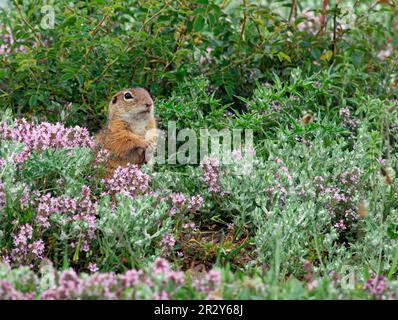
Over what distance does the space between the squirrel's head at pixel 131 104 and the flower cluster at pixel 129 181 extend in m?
0.86

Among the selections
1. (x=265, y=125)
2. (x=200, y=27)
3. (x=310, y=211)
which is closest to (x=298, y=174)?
(x=310, y=211)

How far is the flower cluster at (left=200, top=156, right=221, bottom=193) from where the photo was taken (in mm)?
6332

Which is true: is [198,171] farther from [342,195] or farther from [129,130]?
[342,195]

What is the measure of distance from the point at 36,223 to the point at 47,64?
2.32 metres

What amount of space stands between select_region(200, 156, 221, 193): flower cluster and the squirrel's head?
2.70 ft

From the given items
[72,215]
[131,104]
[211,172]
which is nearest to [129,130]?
[131,104]

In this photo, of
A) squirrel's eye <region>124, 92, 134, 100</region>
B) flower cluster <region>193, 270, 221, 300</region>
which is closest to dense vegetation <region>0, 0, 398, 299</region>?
flower cluster <region>193, 270, 221, 300</region>

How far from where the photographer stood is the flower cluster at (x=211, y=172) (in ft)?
20.8

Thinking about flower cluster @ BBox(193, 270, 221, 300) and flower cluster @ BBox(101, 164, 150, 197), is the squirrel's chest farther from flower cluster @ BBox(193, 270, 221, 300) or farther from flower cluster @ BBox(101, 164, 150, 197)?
flower cluster @ BBox(193, 270, 221, 300)

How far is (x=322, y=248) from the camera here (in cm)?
586

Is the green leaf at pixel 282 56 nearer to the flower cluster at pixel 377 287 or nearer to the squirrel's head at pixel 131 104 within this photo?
the squirrel's head at pixel 131 104
